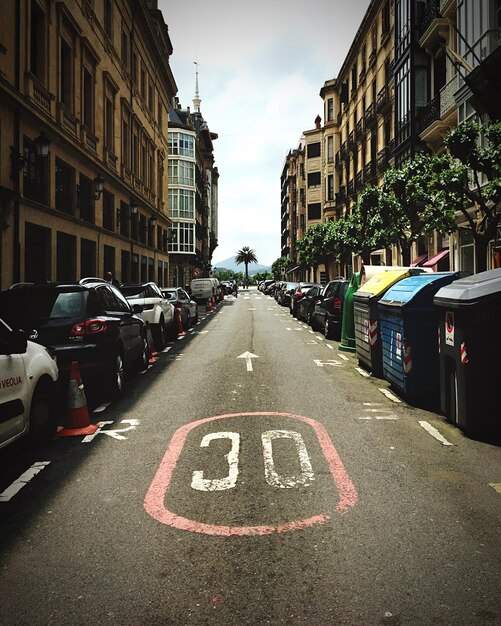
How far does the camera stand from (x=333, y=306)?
17188mm

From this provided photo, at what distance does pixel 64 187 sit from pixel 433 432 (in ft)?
65.0

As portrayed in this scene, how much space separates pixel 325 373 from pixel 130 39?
29744mm

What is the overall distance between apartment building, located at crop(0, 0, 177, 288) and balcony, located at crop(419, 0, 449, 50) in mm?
15037

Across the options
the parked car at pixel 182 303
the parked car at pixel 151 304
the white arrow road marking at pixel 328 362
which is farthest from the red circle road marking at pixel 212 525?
the parked car at pixel 182 303

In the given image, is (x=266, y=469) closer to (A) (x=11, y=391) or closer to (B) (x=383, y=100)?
(A) (x=11, y=391)

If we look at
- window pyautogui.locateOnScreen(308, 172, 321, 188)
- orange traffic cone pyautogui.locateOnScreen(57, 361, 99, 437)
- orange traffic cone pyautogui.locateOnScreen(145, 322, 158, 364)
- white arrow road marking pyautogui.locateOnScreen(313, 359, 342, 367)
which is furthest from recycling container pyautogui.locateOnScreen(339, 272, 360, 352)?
window pyautogui.locateOnScreen(308, 172, 321, 188)

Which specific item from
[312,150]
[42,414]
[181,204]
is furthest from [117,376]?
[312,150]

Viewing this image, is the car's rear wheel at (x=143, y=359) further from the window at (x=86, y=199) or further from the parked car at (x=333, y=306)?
the window at (x=86, y=199)

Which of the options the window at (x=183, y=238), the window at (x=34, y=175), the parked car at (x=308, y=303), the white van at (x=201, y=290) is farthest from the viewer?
the window at (x=183, y=238)

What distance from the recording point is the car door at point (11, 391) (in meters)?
5.02

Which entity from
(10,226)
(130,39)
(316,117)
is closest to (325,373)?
(10,226)

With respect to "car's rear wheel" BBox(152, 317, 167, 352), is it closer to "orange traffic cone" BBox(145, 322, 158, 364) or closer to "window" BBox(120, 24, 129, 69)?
"orange traffic cone" BBox(145, 322, 158, 364)

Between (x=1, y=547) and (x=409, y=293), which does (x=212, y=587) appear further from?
(x=409, y=293)

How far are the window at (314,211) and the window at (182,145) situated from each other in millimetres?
18168
